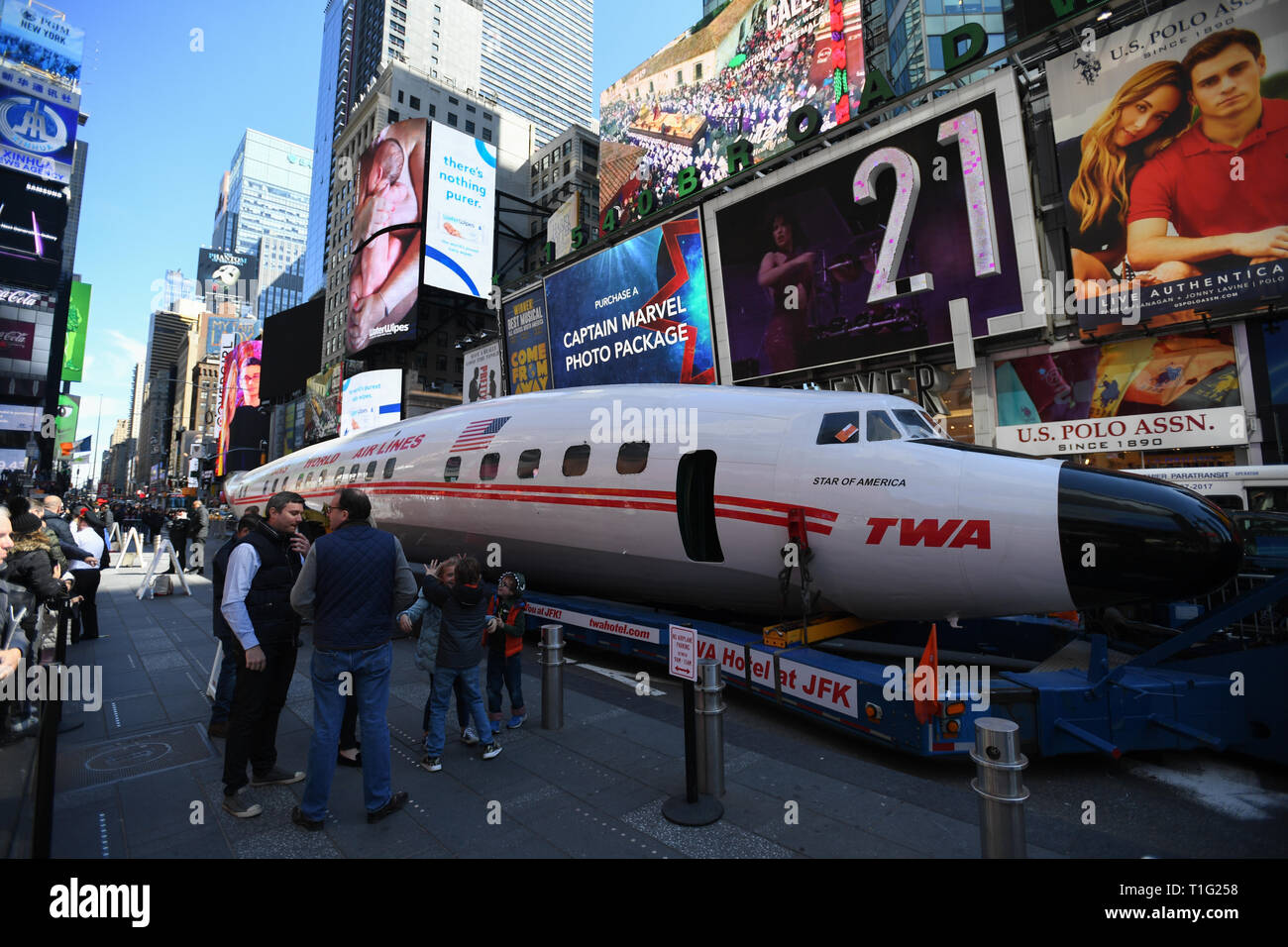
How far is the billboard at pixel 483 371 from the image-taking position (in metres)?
42.8

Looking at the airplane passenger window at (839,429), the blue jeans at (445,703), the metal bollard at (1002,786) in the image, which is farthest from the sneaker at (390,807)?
the airplane passenger window at (839,429)

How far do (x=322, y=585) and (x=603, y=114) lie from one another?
49390mm

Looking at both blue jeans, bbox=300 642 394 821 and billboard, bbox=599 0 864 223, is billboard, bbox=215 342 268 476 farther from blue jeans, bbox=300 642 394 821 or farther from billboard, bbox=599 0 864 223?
blue jeans, bbox=300 642 394 821

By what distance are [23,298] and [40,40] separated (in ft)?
113

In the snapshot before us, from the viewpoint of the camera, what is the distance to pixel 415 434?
13727 millimetres

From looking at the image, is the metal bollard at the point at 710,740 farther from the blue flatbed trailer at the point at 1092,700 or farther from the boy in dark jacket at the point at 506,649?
the boy in dark jacket at the point at 506,649

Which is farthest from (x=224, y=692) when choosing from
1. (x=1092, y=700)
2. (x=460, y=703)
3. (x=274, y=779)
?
(x=1092, y=700)

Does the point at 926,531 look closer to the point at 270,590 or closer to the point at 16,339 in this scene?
the point at 270,590

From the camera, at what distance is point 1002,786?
356 cm

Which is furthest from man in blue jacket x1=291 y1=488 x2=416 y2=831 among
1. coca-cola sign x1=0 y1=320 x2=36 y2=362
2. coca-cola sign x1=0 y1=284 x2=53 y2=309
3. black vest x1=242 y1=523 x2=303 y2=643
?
coca-cola sign x1=0 y1=284 x2=53 y2=309

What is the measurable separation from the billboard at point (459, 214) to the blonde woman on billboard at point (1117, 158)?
52986 mm

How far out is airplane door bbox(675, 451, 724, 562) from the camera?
27.9ft
